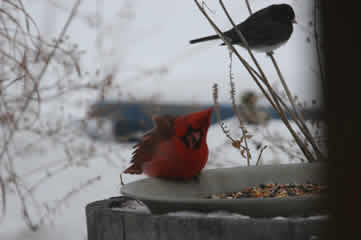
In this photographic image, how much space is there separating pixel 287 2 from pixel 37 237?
1116 millimetres

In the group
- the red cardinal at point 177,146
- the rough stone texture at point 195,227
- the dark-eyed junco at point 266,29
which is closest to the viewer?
the rough stone texture at point 195,227

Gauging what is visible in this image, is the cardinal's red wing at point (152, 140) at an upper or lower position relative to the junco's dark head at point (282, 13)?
lower

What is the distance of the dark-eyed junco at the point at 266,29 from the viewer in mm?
764

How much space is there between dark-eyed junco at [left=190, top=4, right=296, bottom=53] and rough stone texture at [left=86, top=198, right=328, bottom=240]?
35cm

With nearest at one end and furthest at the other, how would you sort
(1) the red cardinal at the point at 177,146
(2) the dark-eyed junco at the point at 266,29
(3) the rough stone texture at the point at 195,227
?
1. (3) the rough stone texture at the point at 195,227
2. (1) the red cardinal at the point at 177,146
3. (2) the dark-eyed junco at the point at 266,29

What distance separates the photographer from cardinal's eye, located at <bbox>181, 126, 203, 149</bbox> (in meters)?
0.62

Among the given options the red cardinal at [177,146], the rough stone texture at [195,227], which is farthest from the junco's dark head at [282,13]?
the rough stone texture at [195,227]

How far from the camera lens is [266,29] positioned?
76 cm

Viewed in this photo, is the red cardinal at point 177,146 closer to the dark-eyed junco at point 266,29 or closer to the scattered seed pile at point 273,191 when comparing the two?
the scattered seed pile at point 273,191

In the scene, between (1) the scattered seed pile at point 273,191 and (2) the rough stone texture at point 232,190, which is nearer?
(2) the rough stone texture at point 232,190

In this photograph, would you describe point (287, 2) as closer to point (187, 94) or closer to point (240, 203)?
point (240, 203)

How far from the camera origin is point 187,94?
1.85m

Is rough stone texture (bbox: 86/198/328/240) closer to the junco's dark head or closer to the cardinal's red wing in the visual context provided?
the cardinal's red wing

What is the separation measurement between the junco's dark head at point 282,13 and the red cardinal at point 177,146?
0.91ft
